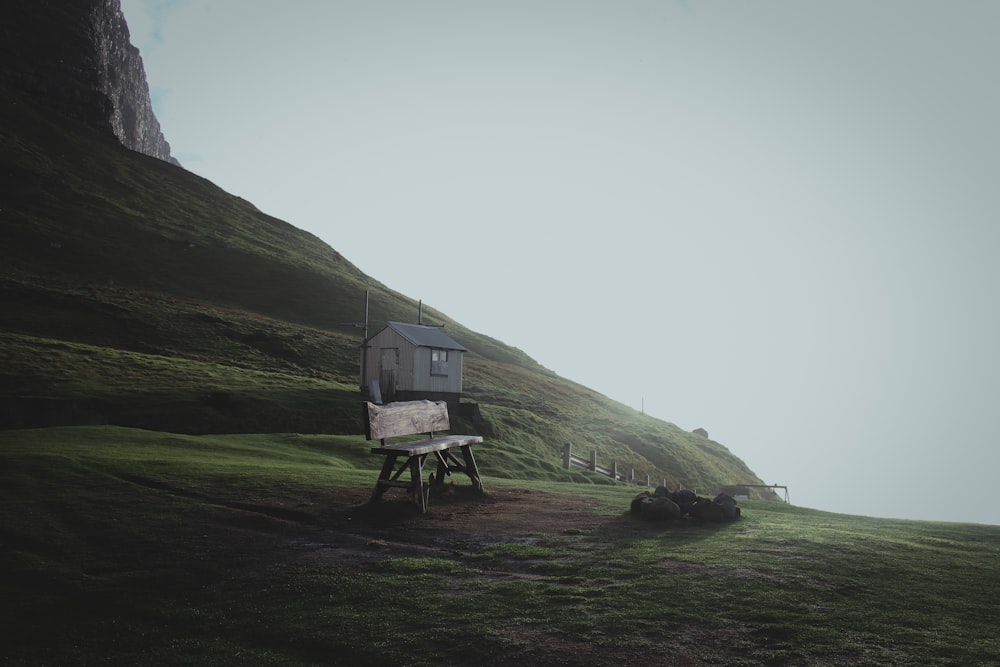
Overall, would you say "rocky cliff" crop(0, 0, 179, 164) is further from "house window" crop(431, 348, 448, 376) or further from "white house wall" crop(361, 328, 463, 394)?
"house window" crop(431, 348, 448, 376)

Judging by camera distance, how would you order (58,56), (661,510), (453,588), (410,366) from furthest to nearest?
(58,56) < (410,366) < (661,510) < (453,588)

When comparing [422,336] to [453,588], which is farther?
[422,336]

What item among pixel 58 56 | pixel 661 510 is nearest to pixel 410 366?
pixel 661 510

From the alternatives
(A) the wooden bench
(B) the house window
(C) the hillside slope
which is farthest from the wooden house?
(A) the wooden bench

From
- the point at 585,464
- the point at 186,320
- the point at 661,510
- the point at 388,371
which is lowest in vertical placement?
the point at 585,464

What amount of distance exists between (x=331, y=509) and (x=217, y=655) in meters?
7.45

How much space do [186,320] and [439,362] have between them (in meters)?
31.7

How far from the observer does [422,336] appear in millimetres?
48688

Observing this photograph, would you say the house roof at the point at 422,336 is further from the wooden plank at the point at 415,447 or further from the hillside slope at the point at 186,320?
the wooden plank at the point at 415,447

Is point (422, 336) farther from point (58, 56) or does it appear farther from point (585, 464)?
point (58, 56)

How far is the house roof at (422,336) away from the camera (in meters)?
47.3

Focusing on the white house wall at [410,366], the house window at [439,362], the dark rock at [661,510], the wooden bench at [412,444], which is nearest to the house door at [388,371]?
the white house wall at [410,366]

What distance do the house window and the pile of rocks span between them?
3405 centimetres

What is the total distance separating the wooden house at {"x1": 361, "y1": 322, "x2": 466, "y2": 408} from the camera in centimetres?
4684
